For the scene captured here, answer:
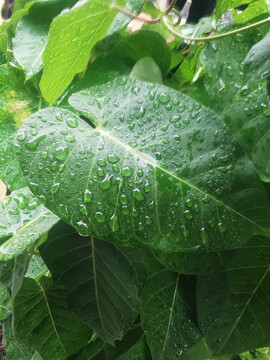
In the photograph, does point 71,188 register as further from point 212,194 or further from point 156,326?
point 156,326

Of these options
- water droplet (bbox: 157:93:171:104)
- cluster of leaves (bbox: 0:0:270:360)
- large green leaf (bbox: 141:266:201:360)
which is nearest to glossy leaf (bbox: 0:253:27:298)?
cluster of leaves (bbox: 0:0:270:360)

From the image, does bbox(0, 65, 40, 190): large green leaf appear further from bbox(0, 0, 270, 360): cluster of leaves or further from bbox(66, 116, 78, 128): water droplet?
bbox(66, 116, 78, 128): water droplet

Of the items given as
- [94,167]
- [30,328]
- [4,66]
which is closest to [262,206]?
[94,167]

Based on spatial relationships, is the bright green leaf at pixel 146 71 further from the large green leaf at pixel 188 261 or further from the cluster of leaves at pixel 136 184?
the large green leaf at pixel 188 261

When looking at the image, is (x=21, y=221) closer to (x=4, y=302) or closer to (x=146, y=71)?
(x=4, y=302)

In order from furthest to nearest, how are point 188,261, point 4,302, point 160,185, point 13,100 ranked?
1. point 13,100
2. point 4,302
3. point 188,261
4. point 160,185

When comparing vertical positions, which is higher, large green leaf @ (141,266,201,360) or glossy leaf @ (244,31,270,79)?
glossy leaf @ (244,31,270,79)

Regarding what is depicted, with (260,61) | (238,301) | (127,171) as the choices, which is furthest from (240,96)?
(238,301)
